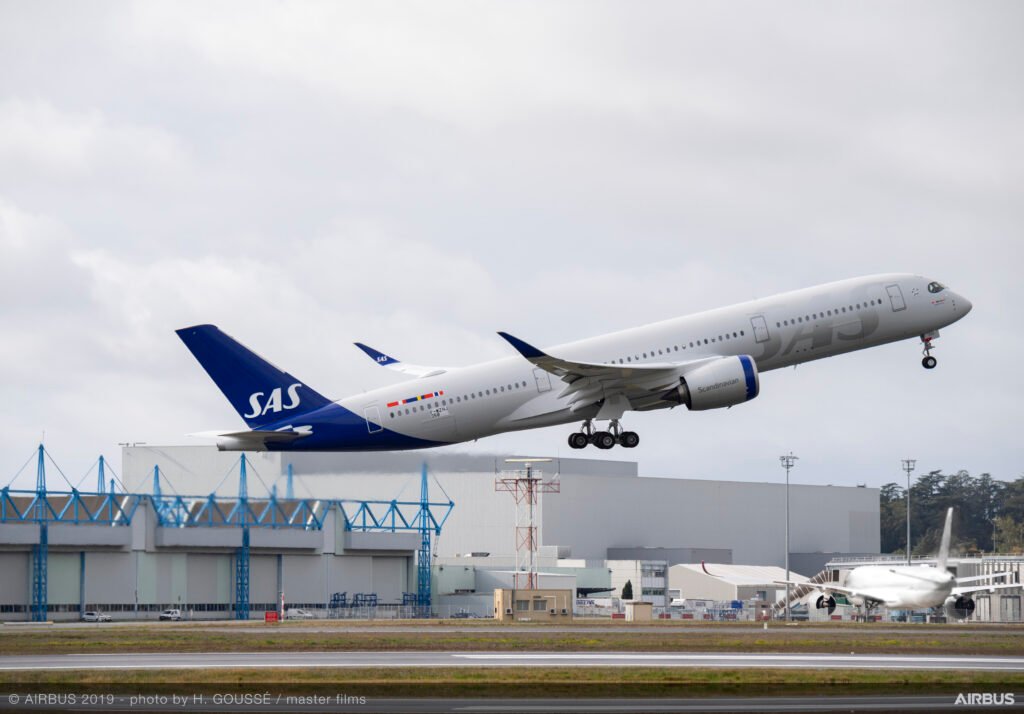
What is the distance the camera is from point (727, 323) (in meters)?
62.0

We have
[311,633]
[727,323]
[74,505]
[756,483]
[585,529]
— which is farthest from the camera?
[756,483]

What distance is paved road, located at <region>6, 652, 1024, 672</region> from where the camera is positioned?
1902 inches

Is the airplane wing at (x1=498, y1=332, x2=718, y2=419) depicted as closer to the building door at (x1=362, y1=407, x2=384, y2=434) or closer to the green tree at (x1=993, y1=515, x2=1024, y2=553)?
the building door at (x1=362, y1=407, x2=384, y2=434)

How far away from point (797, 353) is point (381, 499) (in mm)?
71436

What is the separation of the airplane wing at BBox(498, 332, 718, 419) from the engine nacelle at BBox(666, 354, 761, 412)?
0.58 m

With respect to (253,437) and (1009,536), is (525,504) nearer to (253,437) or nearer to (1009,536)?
(1009,536)

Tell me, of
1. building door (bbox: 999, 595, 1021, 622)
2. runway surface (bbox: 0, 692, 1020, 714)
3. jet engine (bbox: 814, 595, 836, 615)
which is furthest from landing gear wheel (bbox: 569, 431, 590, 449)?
building door (bbox: 999, 595, 1021, 622)

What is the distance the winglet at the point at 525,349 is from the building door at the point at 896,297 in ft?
53.7

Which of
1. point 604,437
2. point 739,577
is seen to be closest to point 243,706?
point 604,437

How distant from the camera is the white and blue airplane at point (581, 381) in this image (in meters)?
61.7

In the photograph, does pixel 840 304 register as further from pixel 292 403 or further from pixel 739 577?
pixel 739 577

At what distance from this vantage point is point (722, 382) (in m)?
60.9

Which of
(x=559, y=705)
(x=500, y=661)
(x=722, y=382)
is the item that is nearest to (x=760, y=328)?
(x=722, y=382)

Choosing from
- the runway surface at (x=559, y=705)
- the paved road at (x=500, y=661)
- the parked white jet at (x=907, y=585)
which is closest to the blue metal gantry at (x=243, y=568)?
the parked white jet at (x=907, y=585)
